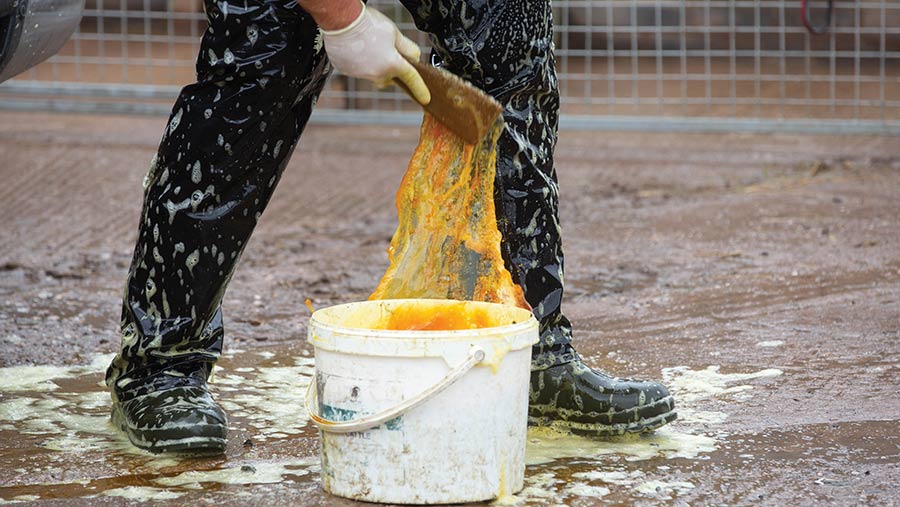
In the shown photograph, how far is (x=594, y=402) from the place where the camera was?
7.77ft

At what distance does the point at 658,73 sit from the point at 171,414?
521 centimetres

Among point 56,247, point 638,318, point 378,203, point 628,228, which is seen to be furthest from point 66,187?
point 638,318

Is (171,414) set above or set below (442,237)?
below

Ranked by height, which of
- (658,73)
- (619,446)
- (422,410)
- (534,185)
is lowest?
(619,446)

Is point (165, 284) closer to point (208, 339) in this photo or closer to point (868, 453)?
point (208, 339)

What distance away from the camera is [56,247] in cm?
457

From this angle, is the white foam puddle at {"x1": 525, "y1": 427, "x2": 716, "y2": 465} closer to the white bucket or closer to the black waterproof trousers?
the black waterproof trousers

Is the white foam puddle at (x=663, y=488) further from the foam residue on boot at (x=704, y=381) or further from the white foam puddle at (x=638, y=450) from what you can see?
the foam residue on boot at (x=704, y=381)

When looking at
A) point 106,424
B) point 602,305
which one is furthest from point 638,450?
point 602,305

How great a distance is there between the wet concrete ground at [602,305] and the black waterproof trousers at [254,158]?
225mm

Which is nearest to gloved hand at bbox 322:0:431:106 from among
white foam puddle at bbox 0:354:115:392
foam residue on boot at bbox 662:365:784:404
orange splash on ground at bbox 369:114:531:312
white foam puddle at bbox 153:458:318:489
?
orange splash on ground at bbox 369:114:531:312

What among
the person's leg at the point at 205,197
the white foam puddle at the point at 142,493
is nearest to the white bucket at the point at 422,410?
the white foam puddle at the point at 142,493

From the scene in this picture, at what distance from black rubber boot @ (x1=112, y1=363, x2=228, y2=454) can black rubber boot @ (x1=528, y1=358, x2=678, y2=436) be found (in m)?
0.59

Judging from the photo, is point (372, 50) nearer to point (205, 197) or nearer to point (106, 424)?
point (205, 197)
